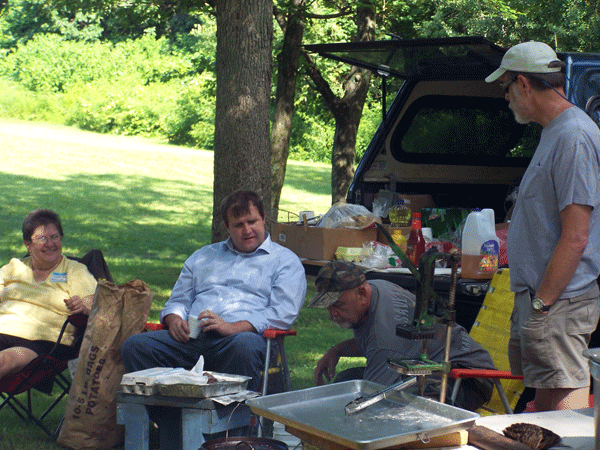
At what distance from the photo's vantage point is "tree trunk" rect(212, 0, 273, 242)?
5.63m

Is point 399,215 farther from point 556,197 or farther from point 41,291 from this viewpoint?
point 556,197

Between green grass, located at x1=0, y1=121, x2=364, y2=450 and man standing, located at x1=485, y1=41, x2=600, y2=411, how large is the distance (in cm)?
247

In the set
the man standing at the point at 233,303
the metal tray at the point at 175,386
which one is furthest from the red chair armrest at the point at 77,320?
the metal tray at the point at 175,386

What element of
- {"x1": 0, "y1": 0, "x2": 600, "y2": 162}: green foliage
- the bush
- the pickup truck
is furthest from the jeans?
the bush

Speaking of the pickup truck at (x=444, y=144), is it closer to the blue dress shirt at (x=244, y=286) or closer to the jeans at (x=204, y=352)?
the blue dress shirt at (x=244, y=286)

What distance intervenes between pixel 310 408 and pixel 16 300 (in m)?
2.65

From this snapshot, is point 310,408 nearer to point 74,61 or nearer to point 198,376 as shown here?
point 198,376

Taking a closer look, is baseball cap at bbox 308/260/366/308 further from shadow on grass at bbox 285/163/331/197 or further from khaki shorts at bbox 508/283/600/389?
shadow on grass at bbox 285/163/331/197

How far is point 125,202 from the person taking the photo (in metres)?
15.8

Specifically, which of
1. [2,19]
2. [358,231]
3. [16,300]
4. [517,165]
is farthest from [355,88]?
[2,19]

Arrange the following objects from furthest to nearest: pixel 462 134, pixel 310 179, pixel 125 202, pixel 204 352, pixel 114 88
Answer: pixel 114 88
pixel 310 179
pixel 125 202
pixel 462 134
pixel 204 352

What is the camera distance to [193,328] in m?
4.04

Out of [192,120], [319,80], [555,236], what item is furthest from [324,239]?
[192,120]

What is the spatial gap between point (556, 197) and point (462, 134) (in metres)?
3.19
